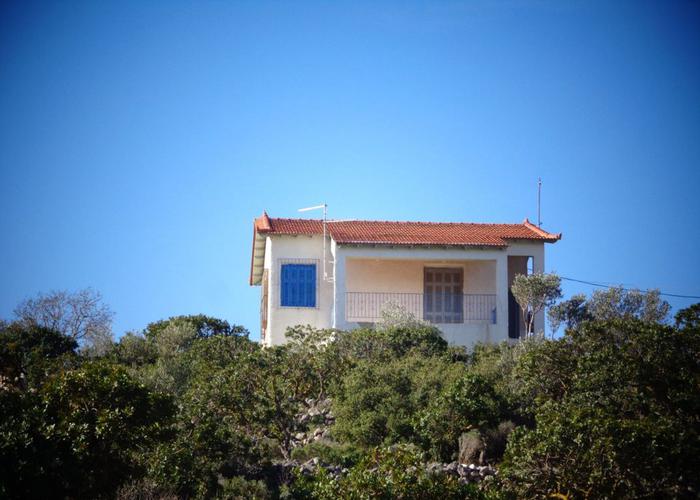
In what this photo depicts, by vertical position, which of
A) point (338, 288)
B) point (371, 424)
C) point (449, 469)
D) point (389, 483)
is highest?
point (338, 288)

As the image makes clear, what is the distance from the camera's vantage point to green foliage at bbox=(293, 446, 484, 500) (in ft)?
44.5

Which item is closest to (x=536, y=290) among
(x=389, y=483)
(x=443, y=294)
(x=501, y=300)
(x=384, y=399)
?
(x=501, y=300)

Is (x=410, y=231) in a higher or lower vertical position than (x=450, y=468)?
higher

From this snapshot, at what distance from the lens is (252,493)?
48.2ft

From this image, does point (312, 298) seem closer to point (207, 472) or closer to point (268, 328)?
point (268, 328)

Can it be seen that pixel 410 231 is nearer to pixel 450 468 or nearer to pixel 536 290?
pixel 536 290

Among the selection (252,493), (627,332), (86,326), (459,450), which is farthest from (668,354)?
(86,326)

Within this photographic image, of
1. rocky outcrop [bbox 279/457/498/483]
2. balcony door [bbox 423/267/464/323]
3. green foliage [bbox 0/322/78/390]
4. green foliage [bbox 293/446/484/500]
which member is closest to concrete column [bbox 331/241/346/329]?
balcony door [bbox 423/267/464/323]

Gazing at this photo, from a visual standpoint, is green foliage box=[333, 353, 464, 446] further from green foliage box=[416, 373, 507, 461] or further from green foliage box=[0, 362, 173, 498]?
green foliage box=[0, 362, 173, 498]

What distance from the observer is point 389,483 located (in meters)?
13.6

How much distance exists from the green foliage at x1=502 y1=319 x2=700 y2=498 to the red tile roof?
10.2 metres

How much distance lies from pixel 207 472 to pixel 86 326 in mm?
15679

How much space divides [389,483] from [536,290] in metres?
12.7

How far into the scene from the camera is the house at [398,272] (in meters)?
26.8
